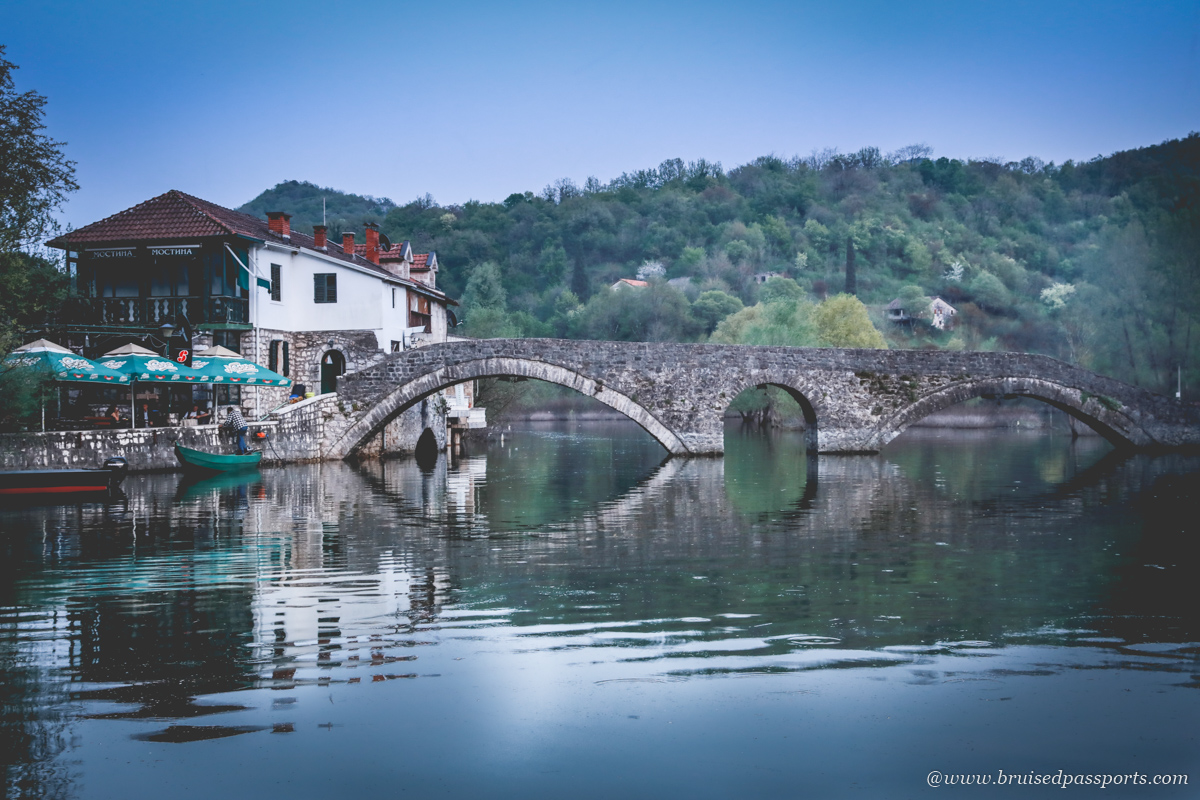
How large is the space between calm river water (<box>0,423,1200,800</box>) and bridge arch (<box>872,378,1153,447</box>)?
12.7m

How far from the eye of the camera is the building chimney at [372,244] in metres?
32.2

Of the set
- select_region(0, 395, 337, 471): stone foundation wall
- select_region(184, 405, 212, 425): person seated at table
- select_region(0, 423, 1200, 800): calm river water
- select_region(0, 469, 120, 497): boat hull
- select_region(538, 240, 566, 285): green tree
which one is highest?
select_region(538, 240, 566, 285): green tree

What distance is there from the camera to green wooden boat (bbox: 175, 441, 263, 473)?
20938 millimetres

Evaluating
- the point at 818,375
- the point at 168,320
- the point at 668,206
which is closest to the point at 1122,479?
the point at 818,375

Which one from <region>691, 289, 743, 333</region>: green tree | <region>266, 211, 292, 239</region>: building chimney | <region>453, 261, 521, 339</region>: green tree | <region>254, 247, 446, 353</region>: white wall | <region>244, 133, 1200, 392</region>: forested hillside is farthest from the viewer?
<region>691, 289, 743, 333</region>: green tree

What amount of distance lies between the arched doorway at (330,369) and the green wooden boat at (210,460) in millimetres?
6363

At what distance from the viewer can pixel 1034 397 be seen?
92.6 feet

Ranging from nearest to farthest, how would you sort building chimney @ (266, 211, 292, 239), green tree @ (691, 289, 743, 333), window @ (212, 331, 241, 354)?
window @ (212, 331, 241, 354) → building chimney @ (266, 211, 292, 239) → green tree @ (691, 289, 743, 333)

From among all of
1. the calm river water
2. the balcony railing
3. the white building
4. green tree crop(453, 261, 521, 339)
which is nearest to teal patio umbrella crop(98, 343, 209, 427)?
the white building

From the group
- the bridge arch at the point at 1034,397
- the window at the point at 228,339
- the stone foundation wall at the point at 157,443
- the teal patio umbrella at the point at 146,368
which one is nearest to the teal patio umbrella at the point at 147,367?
the teal patio umbrella at the point at 146,368

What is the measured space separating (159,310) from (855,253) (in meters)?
66.4

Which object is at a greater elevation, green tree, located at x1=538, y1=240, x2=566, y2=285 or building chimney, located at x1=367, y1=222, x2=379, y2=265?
green tree, located at x1=538, y1=240, x2=566, y2=285

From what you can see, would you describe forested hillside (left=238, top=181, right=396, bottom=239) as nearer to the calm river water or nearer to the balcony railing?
the balcony railing

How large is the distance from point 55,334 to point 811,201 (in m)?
77.7
